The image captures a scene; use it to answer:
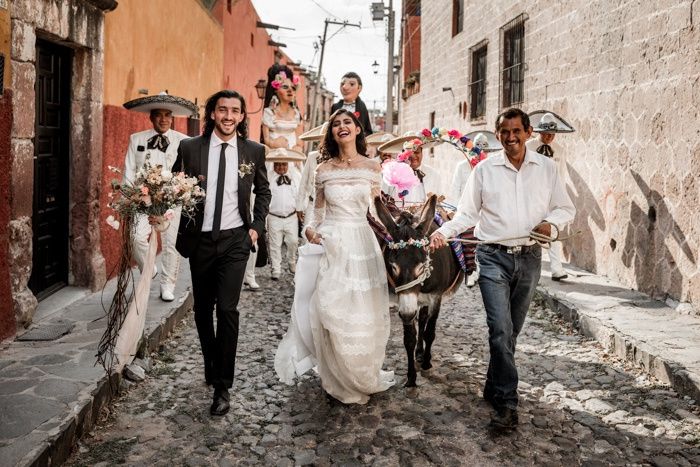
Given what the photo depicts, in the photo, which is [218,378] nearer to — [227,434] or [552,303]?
[227,434]

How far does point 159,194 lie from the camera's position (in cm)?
411

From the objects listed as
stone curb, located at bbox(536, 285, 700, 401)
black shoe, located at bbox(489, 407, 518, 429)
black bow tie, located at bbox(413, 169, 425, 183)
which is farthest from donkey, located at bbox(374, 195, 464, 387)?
black bow tie, located at bbox(413, 169, 425, 183)

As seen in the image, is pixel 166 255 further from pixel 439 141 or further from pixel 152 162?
pixel 439 141

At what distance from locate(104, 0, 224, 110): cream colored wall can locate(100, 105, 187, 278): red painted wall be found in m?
0.17

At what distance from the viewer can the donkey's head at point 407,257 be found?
4477 millimetres

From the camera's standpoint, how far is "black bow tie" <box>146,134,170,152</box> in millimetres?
6895

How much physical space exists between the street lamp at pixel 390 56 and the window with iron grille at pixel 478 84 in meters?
5.52

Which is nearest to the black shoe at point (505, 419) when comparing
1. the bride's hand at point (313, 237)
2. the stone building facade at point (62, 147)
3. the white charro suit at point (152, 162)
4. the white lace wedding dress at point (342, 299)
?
the white lace wedding dress at point (342, 299)

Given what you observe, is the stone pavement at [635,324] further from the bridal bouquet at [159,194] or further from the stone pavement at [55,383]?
the stone pavement at [55,383]

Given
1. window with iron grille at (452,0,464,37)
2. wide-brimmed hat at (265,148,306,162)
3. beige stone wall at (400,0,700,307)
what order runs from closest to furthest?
beige stone wall at (400,0,700,307) → wide-brimmed hat at (265,148,306,162) → window with iron grille at (452,0,464,37)

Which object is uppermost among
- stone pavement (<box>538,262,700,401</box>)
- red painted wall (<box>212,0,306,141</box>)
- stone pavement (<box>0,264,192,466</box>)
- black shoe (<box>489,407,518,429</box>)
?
red painted wall (<box>212,0,306,141</box>)

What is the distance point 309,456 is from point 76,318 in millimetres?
3209

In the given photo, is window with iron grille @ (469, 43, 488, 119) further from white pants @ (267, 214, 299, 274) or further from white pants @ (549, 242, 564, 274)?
white pants @ (267, 214, 299, 274)

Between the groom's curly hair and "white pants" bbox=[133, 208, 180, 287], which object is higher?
the groom's curly hair
